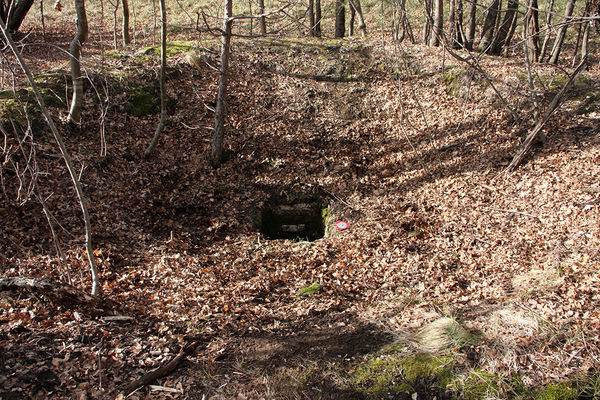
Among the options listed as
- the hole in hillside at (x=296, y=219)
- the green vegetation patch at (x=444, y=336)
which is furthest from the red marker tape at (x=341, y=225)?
the green vegetation patch at (x=444, y=336)

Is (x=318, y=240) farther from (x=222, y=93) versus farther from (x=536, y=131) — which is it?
(x=536, y=131)

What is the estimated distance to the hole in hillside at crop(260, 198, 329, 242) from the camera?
8.06 meters

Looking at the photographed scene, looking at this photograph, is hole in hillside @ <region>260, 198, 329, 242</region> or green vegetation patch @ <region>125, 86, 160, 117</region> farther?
green vegetation patch @ <region>125, 86, 160, 117</region>

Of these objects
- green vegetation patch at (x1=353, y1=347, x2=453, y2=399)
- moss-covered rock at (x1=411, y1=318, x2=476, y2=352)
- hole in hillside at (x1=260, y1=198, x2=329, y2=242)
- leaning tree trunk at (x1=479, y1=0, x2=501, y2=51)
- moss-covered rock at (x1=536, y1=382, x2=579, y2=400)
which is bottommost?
green vegetation patch at (x1=353, y1=347, x2=453, y2=399)

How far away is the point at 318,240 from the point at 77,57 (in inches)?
219

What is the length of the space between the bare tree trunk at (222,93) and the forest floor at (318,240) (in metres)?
0.33

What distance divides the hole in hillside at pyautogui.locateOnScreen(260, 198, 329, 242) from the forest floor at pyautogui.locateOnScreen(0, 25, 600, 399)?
193 mm

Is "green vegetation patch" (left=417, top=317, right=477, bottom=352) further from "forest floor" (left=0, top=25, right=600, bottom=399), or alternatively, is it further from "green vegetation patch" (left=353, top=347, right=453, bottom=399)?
"green vegetation patch" (left=353, top=347, right=453, bottom=399)

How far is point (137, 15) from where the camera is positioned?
68.1 ft

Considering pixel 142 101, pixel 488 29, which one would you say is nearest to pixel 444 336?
pixel 142 101

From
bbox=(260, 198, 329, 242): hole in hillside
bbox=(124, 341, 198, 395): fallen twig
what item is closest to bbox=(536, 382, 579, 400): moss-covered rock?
bbox=(124, 341, 198, 395): fallen twig

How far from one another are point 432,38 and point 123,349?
493 inches

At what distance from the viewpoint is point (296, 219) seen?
8266 millimetres

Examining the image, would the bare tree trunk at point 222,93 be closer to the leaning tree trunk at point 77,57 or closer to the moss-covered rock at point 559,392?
the leaning tree trunk at point 77,57
